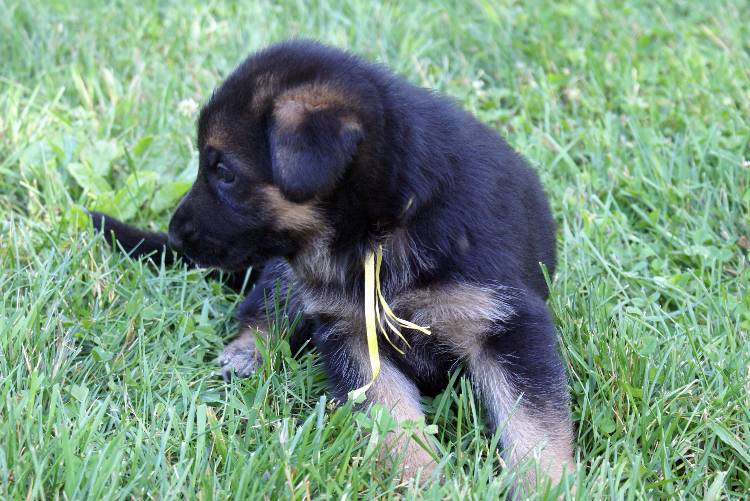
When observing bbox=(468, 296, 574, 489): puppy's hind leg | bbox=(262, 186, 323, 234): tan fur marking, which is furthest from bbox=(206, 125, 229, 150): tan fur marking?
bbox=(468, 296, 574, 489): puppy's hind leg

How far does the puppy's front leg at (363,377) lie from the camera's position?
326 centimetres

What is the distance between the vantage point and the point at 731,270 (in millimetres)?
4176

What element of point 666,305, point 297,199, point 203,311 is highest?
point 297,199

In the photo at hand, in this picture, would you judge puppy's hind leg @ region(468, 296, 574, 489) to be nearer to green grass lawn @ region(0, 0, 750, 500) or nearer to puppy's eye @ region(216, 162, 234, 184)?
green grass lawn @ region(0, 0, 750, 500)

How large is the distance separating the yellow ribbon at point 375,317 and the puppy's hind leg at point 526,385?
0.79ft

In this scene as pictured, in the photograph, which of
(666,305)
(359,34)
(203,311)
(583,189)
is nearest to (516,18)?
(359,34)

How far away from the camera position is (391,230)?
10.3 ft

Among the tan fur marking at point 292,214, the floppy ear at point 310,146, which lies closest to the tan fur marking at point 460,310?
the tan fur marking at point 292,214

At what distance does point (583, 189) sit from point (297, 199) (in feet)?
7.04

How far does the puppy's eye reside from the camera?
10.3 ft

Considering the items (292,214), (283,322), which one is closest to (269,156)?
(292,214)

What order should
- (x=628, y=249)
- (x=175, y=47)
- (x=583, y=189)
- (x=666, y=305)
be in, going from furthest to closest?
1. (x=175, y=47)
2. (x=583, y=189)
3. (x=628, y=249)
4. (x=666, y=305)

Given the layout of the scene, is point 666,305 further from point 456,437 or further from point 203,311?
point 203,311

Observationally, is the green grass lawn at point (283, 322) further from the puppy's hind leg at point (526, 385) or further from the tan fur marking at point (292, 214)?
the tan fur marking at point (292, 214)
